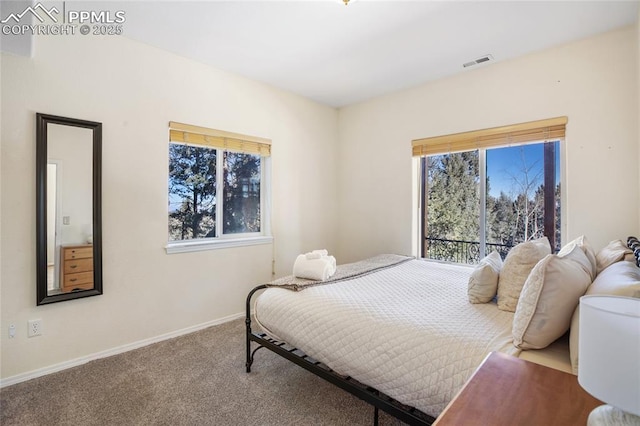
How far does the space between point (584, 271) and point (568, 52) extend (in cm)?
232

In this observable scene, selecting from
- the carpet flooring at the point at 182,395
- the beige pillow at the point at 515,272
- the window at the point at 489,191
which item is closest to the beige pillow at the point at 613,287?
the beige pillow at the point at 515,272

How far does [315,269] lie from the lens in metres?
2.35

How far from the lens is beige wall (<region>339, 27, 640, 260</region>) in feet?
7.91

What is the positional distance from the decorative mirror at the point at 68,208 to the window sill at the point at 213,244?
61 centimetres

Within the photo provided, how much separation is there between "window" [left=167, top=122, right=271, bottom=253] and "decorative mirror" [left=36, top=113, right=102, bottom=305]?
2.06 feet

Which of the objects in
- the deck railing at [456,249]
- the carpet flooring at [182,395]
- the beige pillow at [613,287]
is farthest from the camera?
the deck railing at [456,249]

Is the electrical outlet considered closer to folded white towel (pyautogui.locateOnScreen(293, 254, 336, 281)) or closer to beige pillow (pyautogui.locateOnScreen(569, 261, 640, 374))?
folded white towel (pyautogui.locateOnScreen(293, 254, 336, 281))

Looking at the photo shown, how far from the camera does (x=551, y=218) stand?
2846 millimetres

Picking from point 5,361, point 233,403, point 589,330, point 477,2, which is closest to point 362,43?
point 477,2

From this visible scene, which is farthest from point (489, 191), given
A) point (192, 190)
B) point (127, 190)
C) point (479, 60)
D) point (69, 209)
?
point (69, 209)

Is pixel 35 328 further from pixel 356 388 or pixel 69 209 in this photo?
pixel 356 388

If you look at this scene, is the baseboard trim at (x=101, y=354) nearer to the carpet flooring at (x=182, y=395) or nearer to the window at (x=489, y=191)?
the carpet flooring at (x=182, y=395)

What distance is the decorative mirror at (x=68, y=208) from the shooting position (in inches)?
86.2

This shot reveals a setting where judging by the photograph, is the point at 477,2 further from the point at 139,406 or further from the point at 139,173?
the point at 139,406
